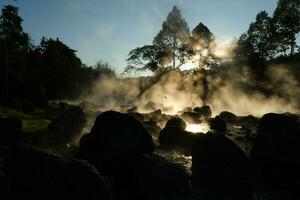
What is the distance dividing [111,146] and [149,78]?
146ft

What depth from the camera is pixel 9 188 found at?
787 cm

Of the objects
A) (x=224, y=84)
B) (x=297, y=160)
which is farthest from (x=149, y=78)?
(x=297, y=160)

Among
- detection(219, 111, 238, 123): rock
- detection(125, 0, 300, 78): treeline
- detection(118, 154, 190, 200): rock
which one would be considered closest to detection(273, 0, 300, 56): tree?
detection(125, 0, 300, 78): treeline

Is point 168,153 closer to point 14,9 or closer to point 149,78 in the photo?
point 14,9

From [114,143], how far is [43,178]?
486 cm

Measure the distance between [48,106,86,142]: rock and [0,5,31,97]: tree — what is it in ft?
56.0

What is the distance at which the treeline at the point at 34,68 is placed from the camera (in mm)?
38344

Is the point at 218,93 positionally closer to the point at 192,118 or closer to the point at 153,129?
the point at 192,118

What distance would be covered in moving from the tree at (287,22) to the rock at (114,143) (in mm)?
45151

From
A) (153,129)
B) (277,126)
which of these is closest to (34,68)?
(153,129)

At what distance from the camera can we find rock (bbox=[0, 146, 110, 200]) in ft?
26.1

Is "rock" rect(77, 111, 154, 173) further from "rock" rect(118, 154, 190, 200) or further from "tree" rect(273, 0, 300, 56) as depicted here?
"tree" rect(273, 0, 300, 56)

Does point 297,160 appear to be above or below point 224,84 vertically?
below

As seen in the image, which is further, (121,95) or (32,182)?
(121,95)
